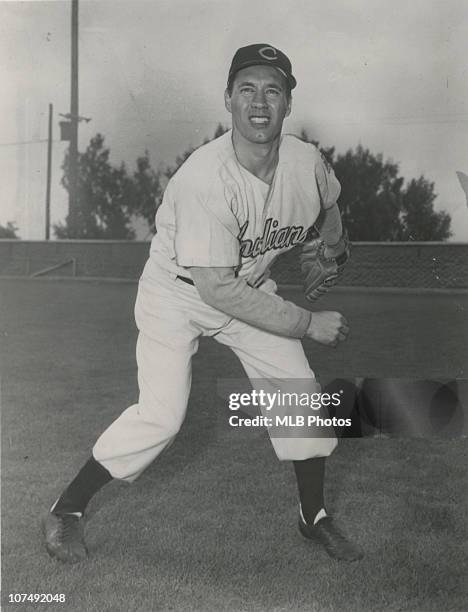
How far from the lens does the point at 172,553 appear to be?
2078 mm

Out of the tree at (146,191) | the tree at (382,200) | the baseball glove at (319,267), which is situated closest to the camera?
the baseball glove at (319,267)

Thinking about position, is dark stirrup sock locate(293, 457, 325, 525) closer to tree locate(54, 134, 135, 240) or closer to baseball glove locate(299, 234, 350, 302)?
baseball glove locate(299, 234, 350, 302)

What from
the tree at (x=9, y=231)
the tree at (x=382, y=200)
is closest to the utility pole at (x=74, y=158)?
the tree at (x=9, y=231)

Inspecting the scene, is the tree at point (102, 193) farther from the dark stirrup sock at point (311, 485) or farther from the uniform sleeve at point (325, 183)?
Answer: the dark stirrup sock at point (311, 485)

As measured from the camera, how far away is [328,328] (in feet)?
6.49

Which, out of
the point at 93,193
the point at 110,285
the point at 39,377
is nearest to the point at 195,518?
the point at 39,377

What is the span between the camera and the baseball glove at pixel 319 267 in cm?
244

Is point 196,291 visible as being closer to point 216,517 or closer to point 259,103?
point 259,103

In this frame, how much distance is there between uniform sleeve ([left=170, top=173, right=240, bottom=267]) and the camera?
1952mm

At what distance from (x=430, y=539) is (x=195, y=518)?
2.40 ft

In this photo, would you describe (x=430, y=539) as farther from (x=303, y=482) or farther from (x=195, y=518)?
(x=195, y=518)

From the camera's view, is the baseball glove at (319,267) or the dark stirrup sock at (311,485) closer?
the dark stirrup sock at (311,485)

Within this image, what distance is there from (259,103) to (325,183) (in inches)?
14.1

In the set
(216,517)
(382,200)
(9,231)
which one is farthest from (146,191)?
(216,517)
